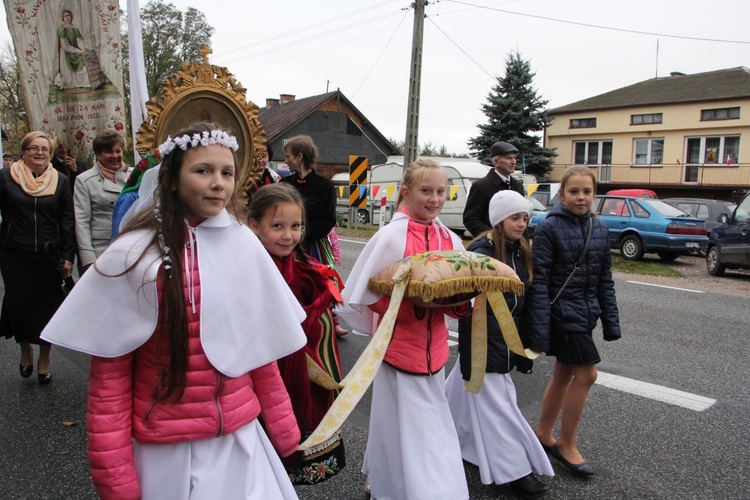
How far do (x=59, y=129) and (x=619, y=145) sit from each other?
119 feet

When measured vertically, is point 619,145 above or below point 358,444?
above

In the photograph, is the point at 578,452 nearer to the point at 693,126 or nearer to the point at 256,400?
the point at 256,400

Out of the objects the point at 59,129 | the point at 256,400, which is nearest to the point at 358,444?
the point at 256,400

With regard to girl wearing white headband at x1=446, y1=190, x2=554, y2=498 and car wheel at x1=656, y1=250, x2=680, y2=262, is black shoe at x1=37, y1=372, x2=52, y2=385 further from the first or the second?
car wheel at x1=656, y1=250, x2=680, y2=262

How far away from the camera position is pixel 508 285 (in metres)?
2.99

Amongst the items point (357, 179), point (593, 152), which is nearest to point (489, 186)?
point (357, 179)

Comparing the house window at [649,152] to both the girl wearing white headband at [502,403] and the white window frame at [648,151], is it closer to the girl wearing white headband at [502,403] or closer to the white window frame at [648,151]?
the white window frame at [648,151]

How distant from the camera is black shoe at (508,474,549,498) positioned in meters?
3.44

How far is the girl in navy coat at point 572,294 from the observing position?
366 centimetres

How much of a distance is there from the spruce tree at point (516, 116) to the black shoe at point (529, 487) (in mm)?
30302

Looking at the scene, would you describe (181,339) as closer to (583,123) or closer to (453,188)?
(453,188)

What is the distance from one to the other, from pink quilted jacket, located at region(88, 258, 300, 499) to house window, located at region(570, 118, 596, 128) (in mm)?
39119

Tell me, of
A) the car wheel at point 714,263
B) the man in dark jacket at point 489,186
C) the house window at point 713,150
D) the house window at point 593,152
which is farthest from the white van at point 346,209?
the house window at point 713,150

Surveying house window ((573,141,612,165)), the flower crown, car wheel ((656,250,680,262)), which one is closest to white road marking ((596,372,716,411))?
the flower crown
